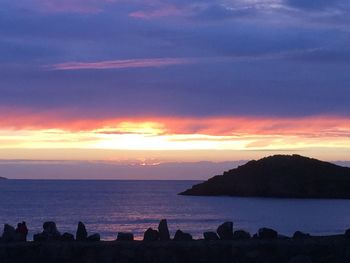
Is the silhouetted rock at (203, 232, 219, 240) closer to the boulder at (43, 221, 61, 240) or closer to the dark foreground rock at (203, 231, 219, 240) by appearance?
the dark foreground rock at (203, 231, 219, 240)

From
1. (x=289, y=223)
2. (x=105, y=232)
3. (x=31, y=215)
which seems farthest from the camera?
(x=31, y=215)

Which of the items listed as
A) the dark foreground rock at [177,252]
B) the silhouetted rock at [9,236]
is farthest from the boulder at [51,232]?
the dark foreground rock at [177,252]

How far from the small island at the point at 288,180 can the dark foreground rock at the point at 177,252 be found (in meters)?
120

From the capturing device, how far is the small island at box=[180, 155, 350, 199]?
487 ft

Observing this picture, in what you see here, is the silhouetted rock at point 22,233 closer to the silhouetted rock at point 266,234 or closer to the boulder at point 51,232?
A: the boulder at point 51,232

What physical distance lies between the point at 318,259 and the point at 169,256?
479 centimetres

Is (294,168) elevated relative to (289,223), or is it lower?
elevated

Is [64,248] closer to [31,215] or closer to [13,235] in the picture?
[13,235]

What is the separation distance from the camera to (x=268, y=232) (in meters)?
29.7

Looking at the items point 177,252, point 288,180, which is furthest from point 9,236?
point 288,180

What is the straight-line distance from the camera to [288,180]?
151m

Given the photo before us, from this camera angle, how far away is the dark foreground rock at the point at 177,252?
87.4 feet

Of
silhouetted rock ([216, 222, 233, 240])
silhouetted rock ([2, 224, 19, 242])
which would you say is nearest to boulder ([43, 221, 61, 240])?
silhouetted rock ([2, 224, 19, 242])

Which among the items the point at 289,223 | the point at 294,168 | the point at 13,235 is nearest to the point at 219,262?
the point at 13,235
